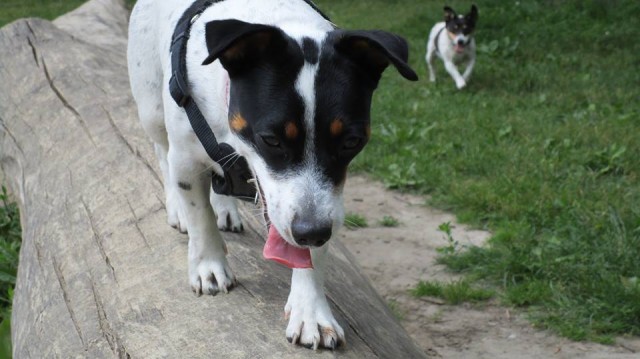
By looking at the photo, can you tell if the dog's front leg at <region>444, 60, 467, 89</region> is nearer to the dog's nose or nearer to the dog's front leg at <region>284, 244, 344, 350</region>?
the dog's front leg at <region>284, 244, 344, 350</region>

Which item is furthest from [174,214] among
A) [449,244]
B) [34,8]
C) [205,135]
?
[34,8]

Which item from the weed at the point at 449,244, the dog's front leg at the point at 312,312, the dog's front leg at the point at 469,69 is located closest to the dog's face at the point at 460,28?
the dog's front leg at the point at 469,69

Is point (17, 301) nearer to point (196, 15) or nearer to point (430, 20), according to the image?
point (196, 15)

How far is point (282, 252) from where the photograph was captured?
2895mm

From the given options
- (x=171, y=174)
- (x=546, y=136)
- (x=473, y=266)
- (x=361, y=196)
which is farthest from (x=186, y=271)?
(x=546, y=136)

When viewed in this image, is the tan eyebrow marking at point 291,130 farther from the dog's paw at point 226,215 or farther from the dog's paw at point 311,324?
the dog's paw at point 226,215

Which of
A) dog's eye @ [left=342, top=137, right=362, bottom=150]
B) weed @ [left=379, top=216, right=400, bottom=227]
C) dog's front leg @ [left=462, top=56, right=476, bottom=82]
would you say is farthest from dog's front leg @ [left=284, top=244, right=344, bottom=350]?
dog's front leg @ [left=462, top=56, right=476, bottom=82]

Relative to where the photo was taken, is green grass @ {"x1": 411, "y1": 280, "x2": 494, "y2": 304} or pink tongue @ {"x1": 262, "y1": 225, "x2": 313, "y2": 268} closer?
pink tongue @ {"x1": 262, "y1": 225, "x2": 313, "y2": 268}

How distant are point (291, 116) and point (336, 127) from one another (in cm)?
13

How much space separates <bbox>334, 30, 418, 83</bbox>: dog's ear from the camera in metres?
2.65

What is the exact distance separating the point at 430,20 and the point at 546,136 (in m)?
6.19

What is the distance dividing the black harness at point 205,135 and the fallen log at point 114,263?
35cm

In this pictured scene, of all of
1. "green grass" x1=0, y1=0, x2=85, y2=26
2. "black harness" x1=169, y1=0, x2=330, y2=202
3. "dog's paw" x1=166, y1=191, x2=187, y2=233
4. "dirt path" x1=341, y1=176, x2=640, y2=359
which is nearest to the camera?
"black harness" x1=169, y1=0, x2=330, y2=202

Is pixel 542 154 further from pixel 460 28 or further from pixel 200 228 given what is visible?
pixel 200 228
